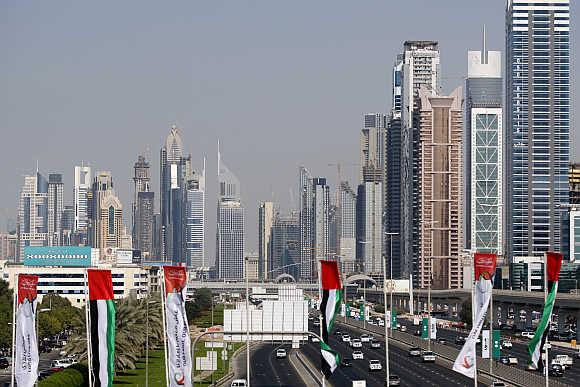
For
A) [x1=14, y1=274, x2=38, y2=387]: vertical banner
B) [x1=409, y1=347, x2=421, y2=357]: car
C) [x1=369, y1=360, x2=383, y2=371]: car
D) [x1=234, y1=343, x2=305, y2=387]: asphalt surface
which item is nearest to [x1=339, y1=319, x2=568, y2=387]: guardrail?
[x1=409, y1=347, x2=421, y2=357]: car

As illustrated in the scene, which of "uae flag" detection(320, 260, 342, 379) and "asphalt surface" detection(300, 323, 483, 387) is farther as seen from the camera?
"asphalt surface" detection(300, 323, 483, 387)

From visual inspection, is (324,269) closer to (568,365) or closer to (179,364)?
(179,364)

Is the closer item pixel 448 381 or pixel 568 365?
pixel 448 381

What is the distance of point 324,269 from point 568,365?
233ft

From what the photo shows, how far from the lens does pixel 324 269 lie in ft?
199

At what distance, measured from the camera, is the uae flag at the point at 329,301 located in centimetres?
6041

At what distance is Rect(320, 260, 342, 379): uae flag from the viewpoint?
60.4 metres

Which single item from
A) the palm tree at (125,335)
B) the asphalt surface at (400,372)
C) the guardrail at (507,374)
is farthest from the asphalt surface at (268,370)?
the guardrail at (507,374)

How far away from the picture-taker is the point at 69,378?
93.8 m

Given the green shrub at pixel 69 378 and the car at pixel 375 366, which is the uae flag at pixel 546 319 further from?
the car at pixel 375 366

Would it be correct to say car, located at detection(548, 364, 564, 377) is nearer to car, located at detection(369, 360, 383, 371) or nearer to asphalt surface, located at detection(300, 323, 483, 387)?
asphalt surface, located at detection(300, 323, 483, 387)

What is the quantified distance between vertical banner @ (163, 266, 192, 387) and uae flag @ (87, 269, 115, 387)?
460 centimetres

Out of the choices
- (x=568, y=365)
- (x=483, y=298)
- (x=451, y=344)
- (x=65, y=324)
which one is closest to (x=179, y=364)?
(x=483, y=298)

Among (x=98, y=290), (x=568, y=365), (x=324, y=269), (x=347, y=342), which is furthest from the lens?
(x=347, y=342)
